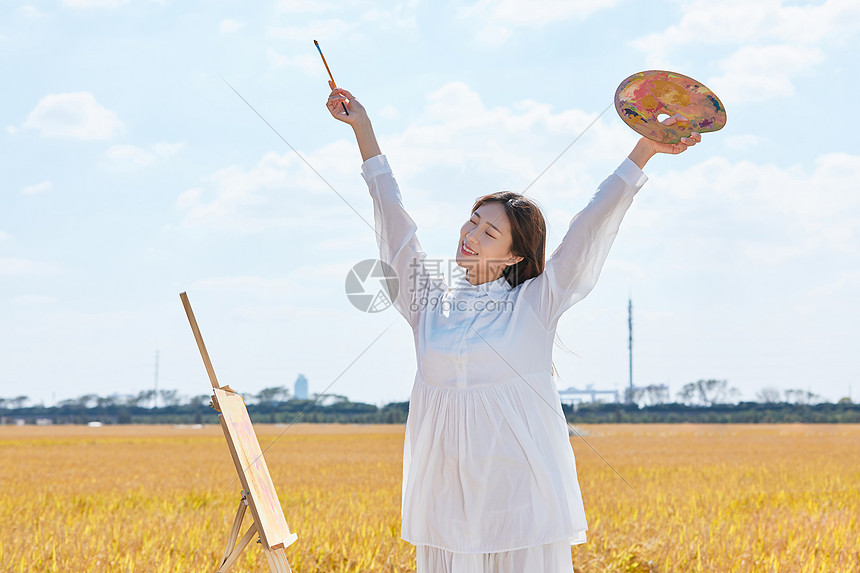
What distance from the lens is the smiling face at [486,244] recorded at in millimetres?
2676

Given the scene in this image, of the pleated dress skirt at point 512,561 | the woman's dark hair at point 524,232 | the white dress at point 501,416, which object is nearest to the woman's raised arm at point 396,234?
the white dress at point 501,416

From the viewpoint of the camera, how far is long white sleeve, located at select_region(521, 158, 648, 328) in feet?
8.21

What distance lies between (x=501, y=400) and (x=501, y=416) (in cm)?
5

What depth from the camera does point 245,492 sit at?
3.16 meters

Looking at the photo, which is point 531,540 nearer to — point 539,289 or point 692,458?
point 539,289

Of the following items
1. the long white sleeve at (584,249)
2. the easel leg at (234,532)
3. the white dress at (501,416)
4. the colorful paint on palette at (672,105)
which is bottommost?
A: the easel leg at (234,532)

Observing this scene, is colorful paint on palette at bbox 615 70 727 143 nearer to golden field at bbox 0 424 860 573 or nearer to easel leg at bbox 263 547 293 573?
easel leg at bbox 263 547 293 573

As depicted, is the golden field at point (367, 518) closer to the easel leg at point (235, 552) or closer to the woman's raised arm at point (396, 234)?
the easel leg at point (235, 552)

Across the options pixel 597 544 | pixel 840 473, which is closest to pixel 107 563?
pixel 597 544

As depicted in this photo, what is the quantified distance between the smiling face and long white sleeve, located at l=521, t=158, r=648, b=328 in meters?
0.17

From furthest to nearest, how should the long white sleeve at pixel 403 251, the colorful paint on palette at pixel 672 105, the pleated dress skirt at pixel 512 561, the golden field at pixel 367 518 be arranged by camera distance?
the golden field at pixel 367 518
the long white sleeve at pixel 403 251
the colorful paint on palette at pixel 672 105
the pleated dress skirt at pixel 512 561

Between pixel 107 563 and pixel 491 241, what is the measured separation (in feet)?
13.6

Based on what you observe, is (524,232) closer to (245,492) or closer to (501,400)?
(501,400)

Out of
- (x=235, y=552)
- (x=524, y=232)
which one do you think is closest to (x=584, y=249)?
(x=524, y=232)
